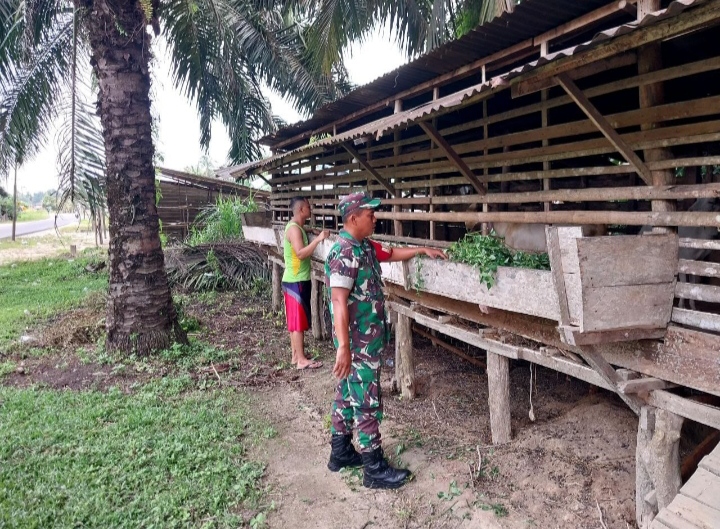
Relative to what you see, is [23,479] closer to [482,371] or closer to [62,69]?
[482,371]

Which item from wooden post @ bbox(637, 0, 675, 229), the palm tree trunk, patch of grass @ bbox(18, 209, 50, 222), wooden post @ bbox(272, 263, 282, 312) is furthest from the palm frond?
patch of grass @ bbox(18, 209, 50, 222)

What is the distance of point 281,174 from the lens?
933 cm

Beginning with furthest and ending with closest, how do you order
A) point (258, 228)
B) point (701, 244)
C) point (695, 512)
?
point (258, 228), point (701, 244), point (695, 512)

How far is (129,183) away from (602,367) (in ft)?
19.2

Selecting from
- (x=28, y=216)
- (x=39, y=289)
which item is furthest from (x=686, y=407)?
(x=28, y=216)

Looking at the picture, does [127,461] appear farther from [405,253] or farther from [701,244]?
[701,244]

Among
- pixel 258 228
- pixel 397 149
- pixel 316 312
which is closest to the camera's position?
pixel 397 149

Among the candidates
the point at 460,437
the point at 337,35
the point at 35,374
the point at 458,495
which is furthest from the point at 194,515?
the point at 337,35

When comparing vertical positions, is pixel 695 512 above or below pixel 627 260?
below

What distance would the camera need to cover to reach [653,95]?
3.05 meters

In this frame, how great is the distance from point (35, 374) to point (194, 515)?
408 centimetres

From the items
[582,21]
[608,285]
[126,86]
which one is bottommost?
[608,285]

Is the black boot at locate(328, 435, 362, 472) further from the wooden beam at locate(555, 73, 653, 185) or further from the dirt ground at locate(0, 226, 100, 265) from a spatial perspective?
the dirt ground at locate(0, 226, 100, 265)

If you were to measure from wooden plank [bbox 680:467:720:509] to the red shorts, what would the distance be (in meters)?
4.34
